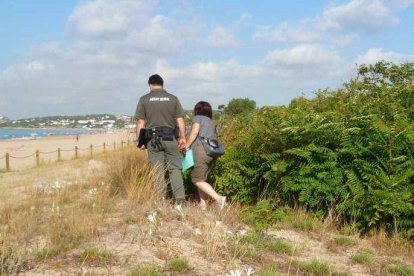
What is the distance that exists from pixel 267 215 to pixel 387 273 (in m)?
1.80

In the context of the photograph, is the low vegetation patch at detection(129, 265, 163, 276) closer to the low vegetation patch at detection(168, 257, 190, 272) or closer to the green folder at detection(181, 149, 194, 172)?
the low vegetation patch at detection(168, 257, 190, 272)

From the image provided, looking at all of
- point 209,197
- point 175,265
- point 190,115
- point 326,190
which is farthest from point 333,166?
point 190,115

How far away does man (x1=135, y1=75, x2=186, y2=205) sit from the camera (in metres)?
7.25

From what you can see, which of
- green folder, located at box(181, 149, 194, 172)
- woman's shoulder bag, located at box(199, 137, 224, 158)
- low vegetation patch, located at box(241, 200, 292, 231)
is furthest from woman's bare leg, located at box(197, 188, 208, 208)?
low vegetation patch, located at box(241, 200, 292, 231)

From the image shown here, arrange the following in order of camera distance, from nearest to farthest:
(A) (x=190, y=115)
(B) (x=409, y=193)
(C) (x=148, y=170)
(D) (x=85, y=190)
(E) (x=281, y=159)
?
(B) (x=409, y=193) → (E) (x=281, y=159) → (C) (x=148, y=170) → (D) (x=85, y=190) → (A) (x=190, y=115)

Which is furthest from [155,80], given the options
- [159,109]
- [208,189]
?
[208,189]

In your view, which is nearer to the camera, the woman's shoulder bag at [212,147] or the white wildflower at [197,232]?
the white wildflower at [197,232]

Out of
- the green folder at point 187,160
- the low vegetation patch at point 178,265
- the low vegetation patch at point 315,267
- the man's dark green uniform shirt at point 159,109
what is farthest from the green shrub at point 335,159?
the low vegetation patch at point 178,265

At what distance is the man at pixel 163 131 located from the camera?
7.25 metres

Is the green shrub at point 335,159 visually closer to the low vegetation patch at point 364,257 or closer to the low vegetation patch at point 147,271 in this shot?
the low vegetation patch at point 364,257

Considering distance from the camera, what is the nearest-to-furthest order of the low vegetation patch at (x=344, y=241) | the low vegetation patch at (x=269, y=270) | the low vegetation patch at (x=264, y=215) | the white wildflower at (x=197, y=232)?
the low vegetation patch at (x=269, y=270) < the white wildflower at (x=197, y=232) < the low vegetation patch at (x=344, y=241) < the low vegetation patch at (x=264, y=215)

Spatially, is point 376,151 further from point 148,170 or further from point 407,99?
point 148,170

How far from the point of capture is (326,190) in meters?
6.23

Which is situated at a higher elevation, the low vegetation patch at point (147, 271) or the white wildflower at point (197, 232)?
the white wildflower at point (197, 232)
